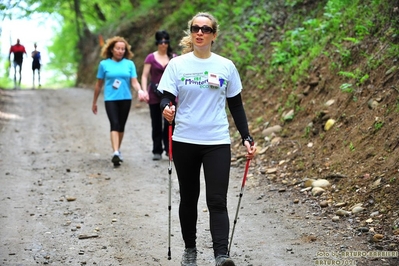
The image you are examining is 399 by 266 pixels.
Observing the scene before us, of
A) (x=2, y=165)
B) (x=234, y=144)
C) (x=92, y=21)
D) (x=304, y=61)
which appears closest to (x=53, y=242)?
(x=2, y=165)

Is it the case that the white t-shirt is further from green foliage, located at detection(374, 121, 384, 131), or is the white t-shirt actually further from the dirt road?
green foliage, located at detection(374, 121, 384, 131)

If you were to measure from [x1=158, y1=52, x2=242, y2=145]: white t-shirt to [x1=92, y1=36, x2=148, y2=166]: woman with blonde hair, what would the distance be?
16.7 ft

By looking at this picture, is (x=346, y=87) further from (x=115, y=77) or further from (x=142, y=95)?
(x=115, y=77)

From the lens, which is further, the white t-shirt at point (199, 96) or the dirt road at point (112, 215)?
the dirt road at point (112, 215)

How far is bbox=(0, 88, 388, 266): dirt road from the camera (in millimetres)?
5746

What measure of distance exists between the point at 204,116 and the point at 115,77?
547cm

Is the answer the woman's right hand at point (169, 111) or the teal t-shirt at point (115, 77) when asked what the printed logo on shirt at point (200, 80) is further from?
the teal t-shirt at point (115, 77)

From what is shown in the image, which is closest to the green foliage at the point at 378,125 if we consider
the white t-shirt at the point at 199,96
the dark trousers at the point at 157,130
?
→ the white t-shirt at the point at 199,96

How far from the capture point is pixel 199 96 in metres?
4.85

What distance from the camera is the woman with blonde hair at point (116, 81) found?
10.0 m

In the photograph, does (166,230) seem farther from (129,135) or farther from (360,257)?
(129,135)

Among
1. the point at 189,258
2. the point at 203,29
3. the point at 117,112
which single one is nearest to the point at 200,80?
the point at 203,29

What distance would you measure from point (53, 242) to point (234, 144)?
18.4ft

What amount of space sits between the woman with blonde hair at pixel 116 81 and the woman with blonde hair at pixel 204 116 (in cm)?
509
